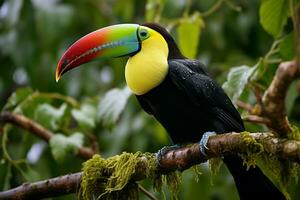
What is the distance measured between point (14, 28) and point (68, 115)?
4.13ft

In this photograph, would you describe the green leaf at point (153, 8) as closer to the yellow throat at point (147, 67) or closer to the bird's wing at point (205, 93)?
the yellow throat at point (147, 67)

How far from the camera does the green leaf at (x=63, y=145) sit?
3.19 metres

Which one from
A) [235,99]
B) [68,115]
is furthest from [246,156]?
[68,115]

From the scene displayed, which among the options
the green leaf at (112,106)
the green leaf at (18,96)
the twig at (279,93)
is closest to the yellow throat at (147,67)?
the green leaf at (112,106)

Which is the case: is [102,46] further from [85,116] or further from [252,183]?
[252,183]

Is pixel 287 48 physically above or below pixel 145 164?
Answer: above

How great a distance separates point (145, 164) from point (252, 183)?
489mm

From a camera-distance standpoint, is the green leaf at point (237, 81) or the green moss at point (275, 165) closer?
the green moss at point (275, 165)

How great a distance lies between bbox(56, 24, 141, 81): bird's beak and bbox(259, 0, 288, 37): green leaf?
587 millimetres

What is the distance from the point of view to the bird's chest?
9.80 feet

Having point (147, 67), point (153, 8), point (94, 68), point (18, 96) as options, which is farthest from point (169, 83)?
point (94, 68)

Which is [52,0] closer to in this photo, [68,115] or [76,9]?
[76,9]

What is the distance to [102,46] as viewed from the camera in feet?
10.00

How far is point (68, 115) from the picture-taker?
348 cm
